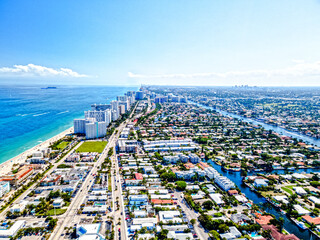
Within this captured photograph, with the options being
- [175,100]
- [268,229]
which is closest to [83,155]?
[268,229]

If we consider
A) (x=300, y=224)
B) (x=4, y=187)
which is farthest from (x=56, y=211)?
(x=300, y=224)

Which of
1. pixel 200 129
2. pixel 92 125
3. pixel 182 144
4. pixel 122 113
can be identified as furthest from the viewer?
pixel 122 113

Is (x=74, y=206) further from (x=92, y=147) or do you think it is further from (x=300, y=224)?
(x=300, y=224)

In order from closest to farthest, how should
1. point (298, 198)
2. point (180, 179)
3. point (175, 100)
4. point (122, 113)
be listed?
point (298, 198) → point (180, 179) → point (122, 113) → point (175, 100)

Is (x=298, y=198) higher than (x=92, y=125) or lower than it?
lower

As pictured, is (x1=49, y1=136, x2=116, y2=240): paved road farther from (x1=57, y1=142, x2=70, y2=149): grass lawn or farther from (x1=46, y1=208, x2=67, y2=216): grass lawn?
(x1=57, y1=142, x2=70, y2=149): grass lawn

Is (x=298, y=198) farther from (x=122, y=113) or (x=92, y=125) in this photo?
(x=122, y=113)

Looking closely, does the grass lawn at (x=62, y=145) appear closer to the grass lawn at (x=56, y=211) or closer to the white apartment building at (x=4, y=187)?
the white apartment building at (x=4, y=187)

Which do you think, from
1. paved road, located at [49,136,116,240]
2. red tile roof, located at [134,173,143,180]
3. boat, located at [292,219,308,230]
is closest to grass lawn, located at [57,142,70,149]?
paved road, located at [49,136,116,240]

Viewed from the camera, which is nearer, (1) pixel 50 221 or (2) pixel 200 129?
(1) pixel 50 221
